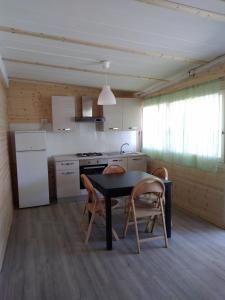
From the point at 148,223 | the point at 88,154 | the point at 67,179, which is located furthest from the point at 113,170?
the point at 88,154

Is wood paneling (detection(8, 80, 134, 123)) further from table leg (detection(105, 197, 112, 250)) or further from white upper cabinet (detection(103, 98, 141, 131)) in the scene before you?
table leg (detection(105, 197, 112, 250))

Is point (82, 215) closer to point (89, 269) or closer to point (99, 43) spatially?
point (89, 269)

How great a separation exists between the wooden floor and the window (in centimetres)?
115

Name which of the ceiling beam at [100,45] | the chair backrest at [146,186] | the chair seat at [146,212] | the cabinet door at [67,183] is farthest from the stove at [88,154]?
the ceiling beam at [100,45]

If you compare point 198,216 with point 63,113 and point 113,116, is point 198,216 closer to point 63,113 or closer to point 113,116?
point 113,116

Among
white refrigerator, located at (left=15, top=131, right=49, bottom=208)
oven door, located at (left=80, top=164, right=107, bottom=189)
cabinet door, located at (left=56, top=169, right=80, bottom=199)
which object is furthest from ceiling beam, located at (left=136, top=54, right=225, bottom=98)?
white refrigerator, located at (left=15, top=131, right=49, bottom=208)

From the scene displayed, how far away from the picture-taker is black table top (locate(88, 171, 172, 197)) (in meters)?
2.80

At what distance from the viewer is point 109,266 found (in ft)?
8.32

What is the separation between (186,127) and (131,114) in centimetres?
166

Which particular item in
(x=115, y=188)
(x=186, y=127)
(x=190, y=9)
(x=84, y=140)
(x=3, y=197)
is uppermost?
(x=190, y=9)

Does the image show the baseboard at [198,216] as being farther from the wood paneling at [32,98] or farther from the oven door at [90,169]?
the wood paneling at [32,98]

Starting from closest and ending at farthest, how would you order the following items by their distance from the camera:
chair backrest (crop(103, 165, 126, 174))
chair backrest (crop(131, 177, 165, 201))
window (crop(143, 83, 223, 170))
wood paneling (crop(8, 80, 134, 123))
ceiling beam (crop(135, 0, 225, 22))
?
ceiling beam (crop(135, 0, 225, 22)) → chair backrest (crop(131, 177, 165, 201)) → window (crop(143, 83, 223, 170)) → chair backrest (crop(103, 165, 126, 174)) → wood paneling (crop(8, 80, 134, 123))

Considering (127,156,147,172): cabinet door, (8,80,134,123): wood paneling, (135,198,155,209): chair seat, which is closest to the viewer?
(135,198,155,209): chair seat

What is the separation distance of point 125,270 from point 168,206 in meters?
1.07
